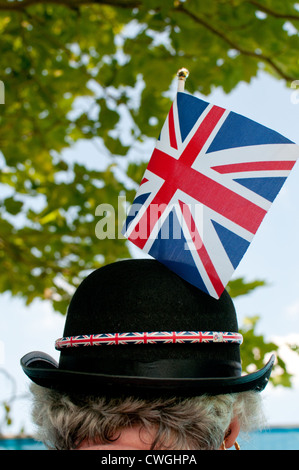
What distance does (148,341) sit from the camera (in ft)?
3.65

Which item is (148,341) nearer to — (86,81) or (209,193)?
(209,193)

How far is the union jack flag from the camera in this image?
1.28 m

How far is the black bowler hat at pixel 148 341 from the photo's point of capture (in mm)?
1102

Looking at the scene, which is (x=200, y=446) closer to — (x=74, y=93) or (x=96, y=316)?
(x=96, y=316)

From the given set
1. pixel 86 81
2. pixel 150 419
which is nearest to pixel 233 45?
pixel 86 81

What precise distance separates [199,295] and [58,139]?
2.87 m

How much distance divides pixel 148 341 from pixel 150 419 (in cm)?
18

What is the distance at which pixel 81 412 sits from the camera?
1.16 metres

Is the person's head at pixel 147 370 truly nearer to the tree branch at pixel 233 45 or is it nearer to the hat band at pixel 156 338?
the hat band at pixel 156 338

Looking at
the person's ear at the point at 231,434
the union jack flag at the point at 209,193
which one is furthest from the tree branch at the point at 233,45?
the person's ear at the point at 231,434

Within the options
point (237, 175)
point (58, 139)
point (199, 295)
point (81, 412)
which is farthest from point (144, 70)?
point (81, 412)

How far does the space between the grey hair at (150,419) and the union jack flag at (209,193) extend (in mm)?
288

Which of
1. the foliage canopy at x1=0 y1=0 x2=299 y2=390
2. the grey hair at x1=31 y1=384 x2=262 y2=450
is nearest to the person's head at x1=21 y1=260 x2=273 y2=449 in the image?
the grey hair at x1=31 y1=384 x2=262 y2=450
